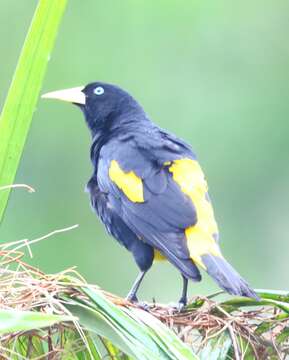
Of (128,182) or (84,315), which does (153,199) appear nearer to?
(128,182)

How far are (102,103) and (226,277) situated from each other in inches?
68.0

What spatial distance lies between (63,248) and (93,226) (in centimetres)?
95

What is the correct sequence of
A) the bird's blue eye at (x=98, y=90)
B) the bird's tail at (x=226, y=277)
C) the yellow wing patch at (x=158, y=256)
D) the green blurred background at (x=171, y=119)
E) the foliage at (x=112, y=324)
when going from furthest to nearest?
1. the green blurred background at (x=171, y=119)
2. the bird's blue eye at (x=98, y=90)
3. the yellow wing patch at (x=158, y=256)
4. the bird's tail at (x=226, y=277)
5. the foliage at (x=112, y=324)

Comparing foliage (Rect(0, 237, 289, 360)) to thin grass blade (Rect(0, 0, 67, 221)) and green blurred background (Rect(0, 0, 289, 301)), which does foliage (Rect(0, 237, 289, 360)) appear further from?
green blurred background (Rect(0, 0, 289, 301))

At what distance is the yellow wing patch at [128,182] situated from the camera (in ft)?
12.5

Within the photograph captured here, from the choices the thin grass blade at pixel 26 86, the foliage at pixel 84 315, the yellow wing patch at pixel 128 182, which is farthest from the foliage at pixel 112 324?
the yellow wing patch at pixel 128 182

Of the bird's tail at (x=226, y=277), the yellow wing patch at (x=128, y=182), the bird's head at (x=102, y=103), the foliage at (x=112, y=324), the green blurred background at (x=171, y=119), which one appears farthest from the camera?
the green blurred background at (x=171, y=119)

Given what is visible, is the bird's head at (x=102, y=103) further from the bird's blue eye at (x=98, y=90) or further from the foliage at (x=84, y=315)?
the foliage at (x=84, y=315)

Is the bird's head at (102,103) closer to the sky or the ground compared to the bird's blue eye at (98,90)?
closer to the ground

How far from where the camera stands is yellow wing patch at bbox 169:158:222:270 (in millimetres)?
3352

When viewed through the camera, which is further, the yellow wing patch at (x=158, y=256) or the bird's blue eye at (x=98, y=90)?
the bird's blue eye at (x=98, y=90)

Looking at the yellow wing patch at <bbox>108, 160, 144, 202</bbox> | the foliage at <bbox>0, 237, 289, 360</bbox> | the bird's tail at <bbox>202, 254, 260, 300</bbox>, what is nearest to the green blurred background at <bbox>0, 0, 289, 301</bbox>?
the yellow wing patch at <bbox>108, 160, 144, 202</bbox>

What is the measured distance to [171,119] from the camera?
9.98 meters

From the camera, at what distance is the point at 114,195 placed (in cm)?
396
